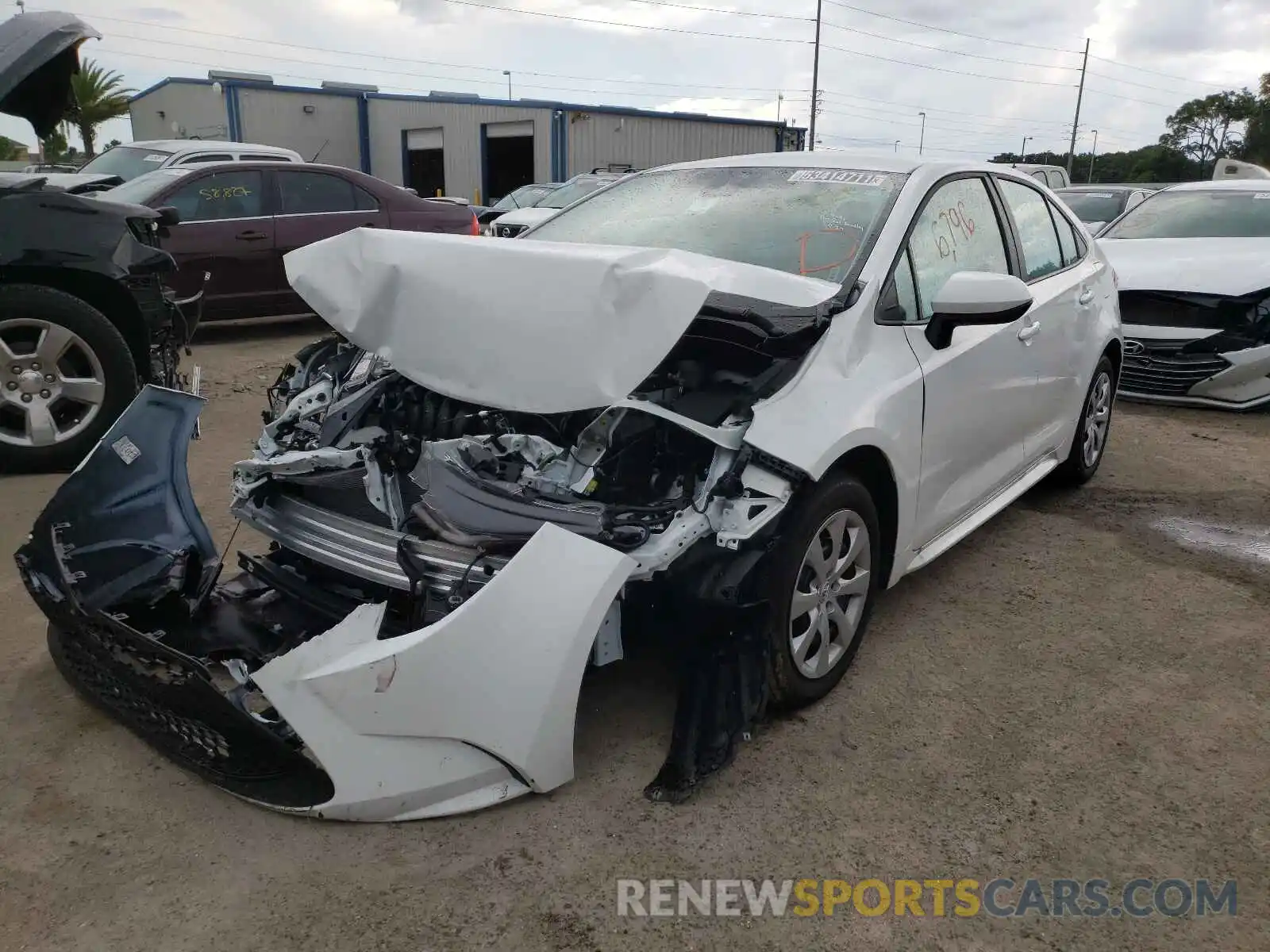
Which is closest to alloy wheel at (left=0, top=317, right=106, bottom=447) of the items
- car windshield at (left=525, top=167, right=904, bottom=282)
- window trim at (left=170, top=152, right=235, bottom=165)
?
car windshield at (left=525, top=167, right=904, bottom=282)

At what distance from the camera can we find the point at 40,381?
16.0ft

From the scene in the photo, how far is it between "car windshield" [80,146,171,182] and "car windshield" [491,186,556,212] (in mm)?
6019

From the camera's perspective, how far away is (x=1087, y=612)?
3.66 m

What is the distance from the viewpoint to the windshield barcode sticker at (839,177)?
11.2ft

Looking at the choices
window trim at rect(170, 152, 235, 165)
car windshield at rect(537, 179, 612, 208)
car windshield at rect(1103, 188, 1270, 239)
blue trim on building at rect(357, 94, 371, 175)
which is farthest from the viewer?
blue trim on building at rect(357, 94, 371, 175)

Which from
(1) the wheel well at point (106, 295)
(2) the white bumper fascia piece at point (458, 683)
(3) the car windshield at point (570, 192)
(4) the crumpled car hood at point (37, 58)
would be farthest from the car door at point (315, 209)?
(2) the white bumper fascia piece at point (458, 683)

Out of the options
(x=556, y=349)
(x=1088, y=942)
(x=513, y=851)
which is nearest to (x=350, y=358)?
(x=556, y=349)

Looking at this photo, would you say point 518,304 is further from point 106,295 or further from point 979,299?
point 106,295

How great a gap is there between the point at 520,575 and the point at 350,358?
153 cm

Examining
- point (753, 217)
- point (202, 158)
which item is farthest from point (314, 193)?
point (753, 217)

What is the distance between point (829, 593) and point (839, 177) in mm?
1599

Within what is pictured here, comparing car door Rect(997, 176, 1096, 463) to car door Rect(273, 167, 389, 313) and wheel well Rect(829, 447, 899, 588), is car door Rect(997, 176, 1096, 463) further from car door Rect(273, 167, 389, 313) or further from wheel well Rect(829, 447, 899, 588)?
car door Rect(273, 167, 389, 313)

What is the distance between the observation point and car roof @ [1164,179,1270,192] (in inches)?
311

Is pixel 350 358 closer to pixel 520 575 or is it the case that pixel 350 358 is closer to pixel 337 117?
pixel 520 575
